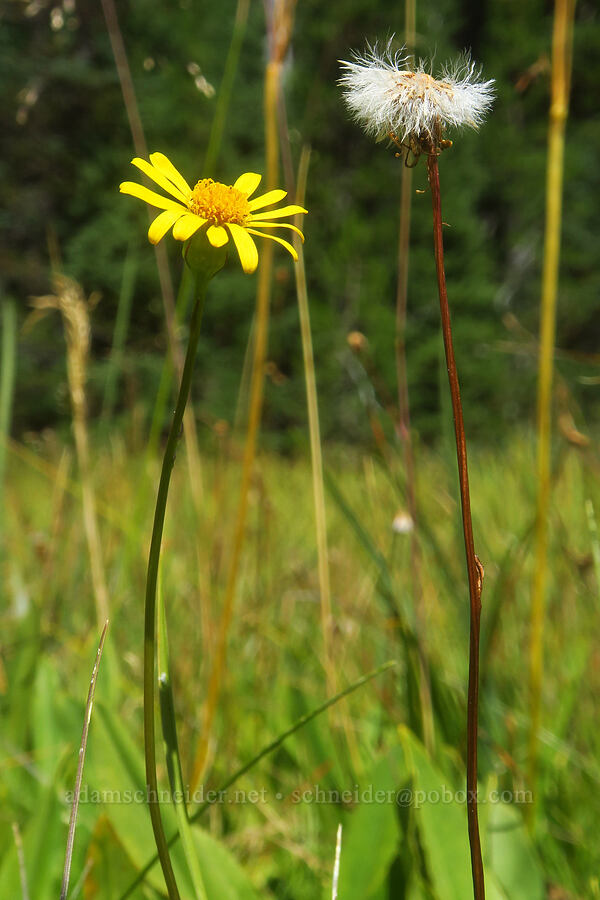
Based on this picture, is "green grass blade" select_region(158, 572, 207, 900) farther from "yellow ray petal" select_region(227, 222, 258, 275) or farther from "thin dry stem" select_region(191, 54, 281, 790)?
"thin dry stem" select_region(191, 54, 281, 790)

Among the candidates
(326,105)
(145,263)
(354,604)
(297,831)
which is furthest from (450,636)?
(326,105)

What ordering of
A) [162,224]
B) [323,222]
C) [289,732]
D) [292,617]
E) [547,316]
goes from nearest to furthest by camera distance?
[162,224], [289,732], [547,316], [292,617], [323,222]

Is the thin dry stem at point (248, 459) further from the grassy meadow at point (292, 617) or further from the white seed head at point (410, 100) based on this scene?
the white seed head at point (410, 100)

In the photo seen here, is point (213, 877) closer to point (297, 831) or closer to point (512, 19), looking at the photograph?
point (297, 831)

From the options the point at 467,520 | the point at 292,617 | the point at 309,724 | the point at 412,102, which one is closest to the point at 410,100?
the point at 412,102

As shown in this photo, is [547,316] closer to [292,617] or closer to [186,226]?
[186,226]

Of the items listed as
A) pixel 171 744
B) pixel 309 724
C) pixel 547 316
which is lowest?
pixel 171 744

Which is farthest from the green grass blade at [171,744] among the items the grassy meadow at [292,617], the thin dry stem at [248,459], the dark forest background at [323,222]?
the dark forest background at [323,222]
